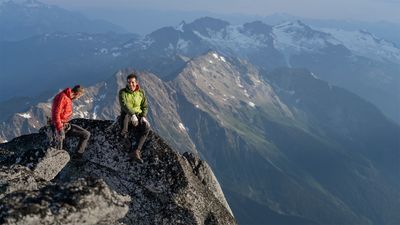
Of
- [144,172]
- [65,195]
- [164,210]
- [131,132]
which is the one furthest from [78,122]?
[65,195]

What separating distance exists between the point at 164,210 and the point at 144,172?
9.34 feet

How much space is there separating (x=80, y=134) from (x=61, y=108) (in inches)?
76.4

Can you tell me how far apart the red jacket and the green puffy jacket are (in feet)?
9.21

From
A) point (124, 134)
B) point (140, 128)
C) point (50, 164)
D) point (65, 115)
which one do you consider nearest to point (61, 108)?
point (65, 115)

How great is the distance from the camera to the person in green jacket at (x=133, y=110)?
92.2 feet

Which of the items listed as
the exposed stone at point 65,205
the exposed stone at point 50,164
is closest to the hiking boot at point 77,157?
the exposed stone at point 50,164

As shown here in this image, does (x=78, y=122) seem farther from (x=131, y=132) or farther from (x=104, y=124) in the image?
(x=131, y=132)

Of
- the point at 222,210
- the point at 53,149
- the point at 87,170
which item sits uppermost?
the point at 53,149

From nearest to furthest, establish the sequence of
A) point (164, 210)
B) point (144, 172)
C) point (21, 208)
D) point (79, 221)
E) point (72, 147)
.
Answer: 1. point (21, 208)
2. point (79, 221)
3. point (164, 210)
4. point (144, 172)
5. point (72, 147)

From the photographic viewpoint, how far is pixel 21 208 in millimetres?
16781

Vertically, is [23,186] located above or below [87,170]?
above

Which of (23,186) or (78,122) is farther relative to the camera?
(78,122)

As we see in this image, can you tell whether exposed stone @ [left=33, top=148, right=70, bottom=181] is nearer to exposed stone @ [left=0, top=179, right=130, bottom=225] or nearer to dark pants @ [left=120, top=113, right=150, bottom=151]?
dark pants @ [left=120, top=113, right=150, bottom=151]

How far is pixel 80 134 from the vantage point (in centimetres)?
2828
